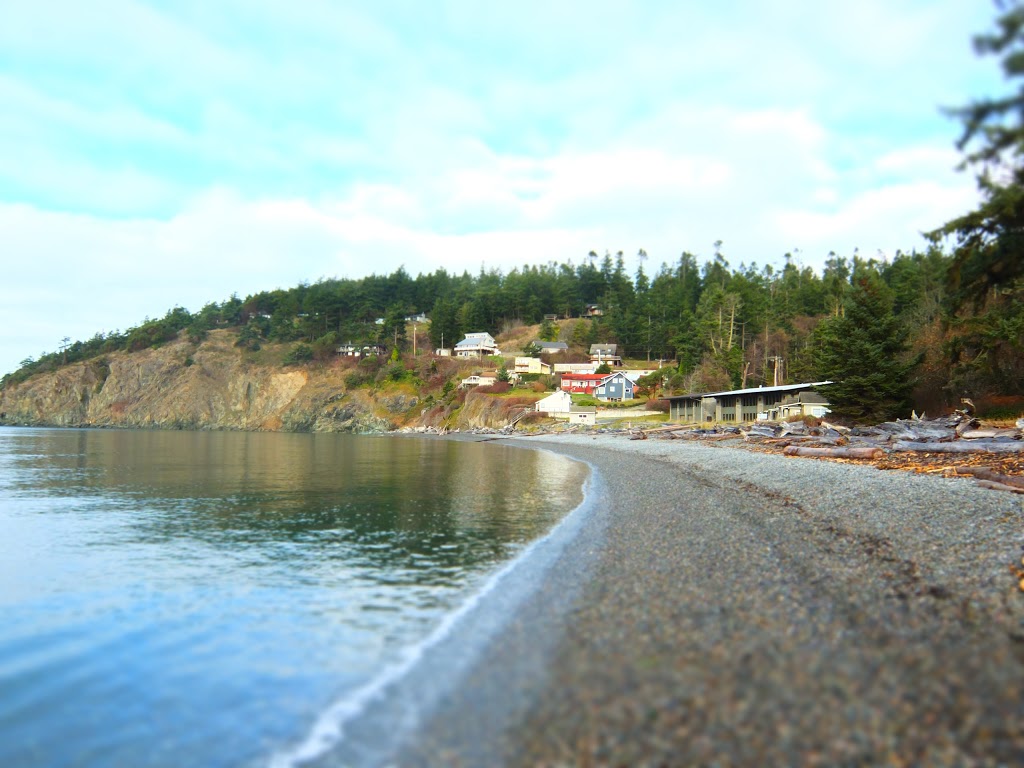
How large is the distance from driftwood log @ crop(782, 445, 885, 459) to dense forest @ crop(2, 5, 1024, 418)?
21.7 ft

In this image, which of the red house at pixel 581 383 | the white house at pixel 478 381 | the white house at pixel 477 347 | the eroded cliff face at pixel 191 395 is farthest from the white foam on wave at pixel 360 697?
the white house at pixel 477 347

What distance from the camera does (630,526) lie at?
17.5 m

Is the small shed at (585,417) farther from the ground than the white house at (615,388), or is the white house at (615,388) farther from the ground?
the white house at (615,388)

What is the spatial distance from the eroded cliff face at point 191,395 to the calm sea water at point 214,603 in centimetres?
10047

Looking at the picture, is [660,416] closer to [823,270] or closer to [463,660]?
[463,660]

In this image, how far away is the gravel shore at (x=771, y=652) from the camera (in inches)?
223

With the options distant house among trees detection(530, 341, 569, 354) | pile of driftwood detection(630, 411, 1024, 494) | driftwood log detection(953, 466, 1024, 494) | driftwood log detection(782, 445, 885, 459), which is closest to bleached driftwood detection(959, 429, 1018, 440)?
pile of driftwood detection(630, 411, 1024, 494)

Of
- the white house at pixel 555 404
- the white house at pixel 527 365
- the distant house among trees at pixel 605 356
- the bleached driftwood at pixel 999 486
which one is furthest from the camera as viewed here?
the distant house among trees at pixel 605 356

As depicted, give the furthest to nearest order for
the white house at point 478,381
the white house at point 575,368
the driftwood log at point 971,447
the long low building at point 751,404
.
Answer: the white house at point 575,368, the white house at point 478,381, the long low building at point 751,404, the driftwood log at point 971,447

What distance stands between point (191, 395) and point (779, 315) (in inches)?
4878

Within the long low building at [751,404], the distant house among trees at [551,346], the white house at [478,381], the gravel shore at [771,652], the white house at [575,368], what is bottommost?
the gravel shore at [771,652]

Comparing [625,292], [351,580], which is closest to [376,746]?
[351,580]

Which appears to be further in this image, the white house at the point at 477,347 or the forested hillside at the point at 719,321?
the white house at the point at 477,347

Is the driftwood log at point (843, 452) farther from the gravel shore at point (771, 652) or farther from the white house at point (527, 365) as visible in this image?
the white house at point (527, 365)
